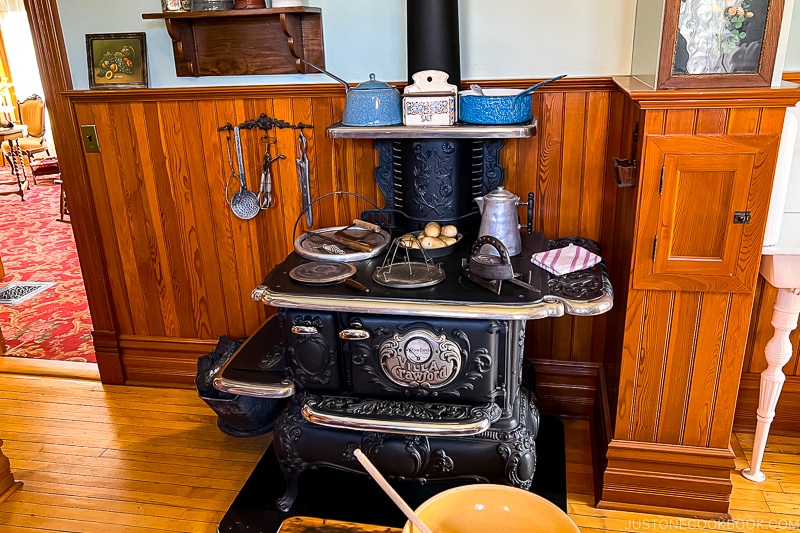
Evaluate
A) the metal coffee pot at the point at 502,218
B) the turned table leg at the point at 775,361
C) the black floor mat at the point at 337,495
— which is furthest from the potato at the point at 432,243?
the turned table leg at the point at 775,361

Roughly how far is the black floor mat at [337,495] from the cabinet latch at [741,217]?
0.91m

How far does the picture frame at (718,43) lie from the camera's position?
1.44 meters

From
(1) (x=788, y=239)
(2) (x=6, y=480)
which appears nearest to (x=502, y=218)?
(1) (x=788, y=239)

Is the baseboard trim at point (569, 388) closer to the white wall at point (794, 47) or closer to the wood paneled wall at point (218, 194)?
the wood paneled wall at point (218, 194)

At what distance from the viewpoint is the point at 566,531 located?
82cm

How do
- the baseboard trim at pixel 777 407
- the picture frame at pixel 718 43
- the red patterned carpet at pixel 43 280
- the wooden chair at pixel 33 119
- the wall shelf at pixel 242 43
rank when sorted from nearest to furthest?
the picture frame at pixel 718 43, the wall shelf at pixel 242 43, the baseboard trim at pixel 777 407, the red patterned carpet at pixel 43 280, the wooden chair at pixel 33 119

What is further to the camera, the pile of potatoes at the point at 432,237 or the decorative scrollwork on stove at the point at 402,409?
the pile of potatoes at the point at 432,237

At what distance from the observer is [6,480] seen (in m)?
2.04

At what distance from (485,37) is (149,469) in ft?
5.75

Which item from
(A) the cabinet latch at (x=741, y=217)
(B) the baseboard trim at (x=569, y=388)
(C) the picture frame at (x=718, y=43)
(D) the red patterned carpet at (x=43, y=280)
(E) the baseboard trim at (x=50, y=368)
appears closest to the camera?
(C) the picture frame at (x=718, y=43)

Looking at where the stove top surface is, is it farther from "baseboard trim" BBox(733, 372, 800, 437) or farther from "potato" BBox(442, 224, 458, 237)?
"baseboard trim" BBox(733, 372, 800, 437)

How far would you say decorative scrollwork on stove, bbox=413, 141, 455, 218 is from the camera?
74.5 inches

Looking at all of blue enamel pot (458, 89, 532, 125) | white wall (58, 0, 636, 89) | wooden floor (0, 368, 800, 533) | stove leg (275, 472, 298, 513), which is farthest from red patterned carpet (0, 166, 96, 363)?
blue enamel pot (458, 89, 532, 125)

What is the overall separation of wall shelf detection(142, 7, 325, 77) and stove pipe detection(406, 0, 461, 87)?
0.36m
